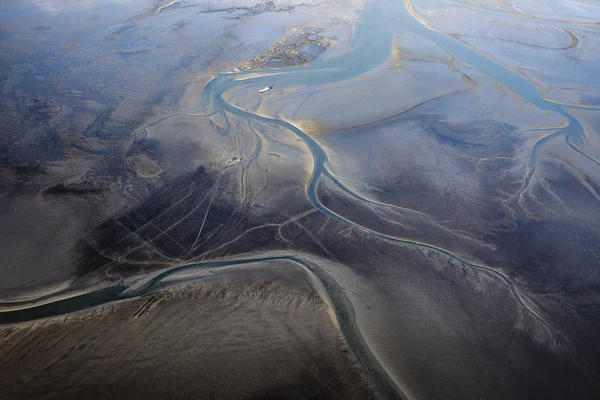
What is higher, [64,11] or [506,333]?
[64,11]

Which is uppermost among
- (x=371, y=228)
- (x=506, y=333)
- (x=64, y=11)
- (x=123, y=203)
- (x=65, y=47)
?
(x=64, y=11)

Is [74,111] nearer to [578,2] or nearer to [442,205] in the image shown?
[442,205]

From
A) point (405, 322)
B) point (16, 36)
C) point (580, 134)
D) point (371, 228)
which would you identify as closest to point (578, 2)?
point (580, 134)

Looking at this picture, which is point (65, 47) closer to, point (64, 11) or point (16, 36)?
point (16, 36)

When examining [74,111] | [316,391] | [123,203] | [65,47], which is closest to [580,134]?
[316,391]

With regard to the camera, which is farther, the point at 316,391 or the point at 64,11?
the point at 64,11

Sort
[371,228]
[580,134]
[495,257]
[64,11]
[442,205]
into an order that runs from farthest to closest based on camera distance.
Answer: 1. [64,11]
2. [580,134]
3. [442,205]
4. [371,228]
5. [495,257]

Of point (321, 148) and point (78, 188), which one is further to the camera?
point (321, 148)

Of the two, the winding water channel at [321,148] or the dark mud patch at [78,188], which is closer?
the winding water channel at [321,148]

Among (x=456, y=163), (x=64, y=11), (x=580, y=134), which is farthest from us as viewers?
(x=64, y=11)

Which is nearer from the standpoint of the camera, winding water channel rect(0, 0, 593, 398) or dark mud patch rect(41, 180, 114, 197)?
winding water channel rect(0, 0, 593, 398)
